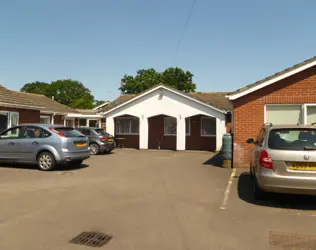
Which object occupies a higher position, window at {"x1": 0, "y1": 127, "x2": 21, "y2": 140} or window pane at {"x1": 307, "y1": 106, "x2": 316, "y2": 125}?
window pane at {"x1": 307, "y1": 106, "x2": 316, "y2": 125}

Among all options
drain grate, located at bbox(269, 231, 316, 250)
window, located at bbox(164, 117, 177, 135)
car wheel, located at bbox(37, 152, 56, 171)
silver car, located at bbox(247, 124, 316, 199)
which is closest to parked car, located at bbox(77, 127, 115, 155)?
car wheel, located at bbox(37, 152, 56, 171)

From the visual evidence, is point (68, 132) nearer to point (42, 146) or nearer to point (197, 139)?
point (42, 146)

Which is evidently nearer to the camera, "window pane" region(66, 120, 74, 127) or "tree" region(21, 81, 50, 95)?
"window pane" region(66, 120, 74, 127)

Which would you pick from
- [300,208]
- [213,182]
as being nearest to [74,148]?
[213,182]

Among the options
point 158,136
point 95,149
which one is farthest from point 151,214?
point 158,136

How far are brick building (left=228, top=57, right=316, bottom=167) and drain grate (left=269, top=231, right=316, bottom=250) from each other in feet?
22.1

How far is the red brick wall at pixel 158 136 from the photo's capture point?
2270cm

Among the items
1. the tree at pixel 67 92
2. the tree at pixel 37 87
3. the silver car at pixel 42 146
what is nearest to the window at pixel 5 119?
the silver car at pixel 42 146

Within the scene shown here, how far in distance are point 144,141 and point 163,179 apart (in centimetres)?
1213

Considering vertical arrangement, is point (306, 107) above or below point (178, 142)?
above

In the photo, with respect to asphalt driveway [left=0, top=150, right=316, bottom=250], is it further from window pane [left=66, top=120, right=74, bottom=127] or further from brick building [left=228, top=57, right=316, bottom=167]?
window pane [left=66, top=120, right=74, bottom=127]

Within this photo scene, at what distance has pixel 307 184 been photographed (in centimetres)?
559

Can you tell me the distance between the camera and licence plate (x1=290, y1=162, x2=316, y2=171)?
5609 mm

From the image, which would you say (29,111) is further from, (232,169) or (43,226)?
(43,226)
